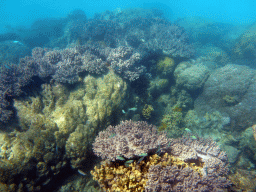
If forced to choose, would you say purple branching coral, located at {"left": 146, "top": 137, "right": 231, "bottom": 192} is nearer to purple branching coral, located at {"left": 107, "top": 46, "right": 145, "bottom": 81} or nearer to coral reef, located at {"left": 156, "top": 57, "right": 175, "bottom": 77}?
purple branching coral, located at {"left": 107, "top": 46, "right": 145, "bottom": 81}

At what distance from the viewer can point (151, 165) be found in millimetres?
2889

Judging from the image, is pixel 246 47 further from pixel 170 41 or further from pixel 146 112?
pixel 146 112

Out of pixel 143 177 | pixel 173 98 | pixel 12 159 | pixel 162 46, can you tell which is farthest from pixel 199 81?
pixel 12 159

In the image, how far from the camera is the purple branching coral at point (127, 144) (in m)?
3.26

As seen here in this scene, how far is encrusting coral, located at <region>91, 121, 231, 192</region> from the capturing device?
286 cm

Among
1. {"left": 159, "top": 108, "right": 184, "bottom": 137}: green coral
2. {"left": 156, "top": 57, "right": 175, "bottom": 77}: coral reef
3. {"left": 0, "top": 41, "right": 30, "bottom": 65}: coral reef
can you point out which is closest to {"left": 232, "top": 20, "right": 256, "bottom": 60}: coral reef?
{"left": 156, "top": 57, "right": 175, "bottom": 77}: coral reef

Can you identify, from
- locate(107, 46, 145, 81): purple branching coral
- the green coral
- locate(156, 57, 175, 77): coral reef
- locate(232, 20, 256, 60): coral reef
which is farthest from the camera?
locate(232, 20, 256, 60): coral reef

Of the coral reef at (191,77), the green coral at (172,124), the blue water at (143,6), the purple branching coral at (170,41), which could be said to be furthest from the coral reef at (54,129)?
the blue water at (143,6)

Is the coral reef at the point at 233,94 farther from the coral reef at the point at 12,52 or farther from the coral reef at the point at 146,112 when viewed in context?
the coral reef at the point at 12,52

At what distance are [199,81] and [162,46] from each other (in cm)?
389

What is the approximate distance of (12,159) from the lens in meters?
3.53

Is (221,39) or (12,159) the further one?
(221,39)

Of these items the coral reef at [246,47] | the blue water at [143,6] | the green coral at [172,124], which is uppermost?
the blue water at [143,6]

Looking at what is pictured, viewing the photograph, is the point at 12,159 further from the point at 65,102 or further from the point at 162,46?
the point at 162,46
